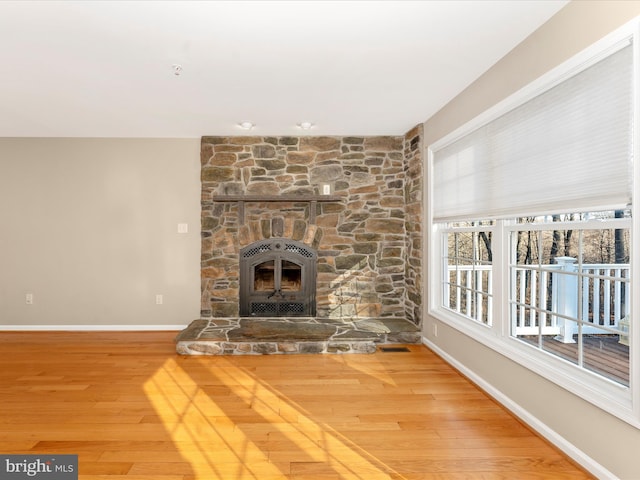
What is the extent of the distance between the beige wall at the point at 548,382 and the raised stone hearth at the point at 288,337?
1.02 metres

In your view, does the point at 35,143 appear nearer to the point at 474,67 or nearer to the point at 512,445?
the point at 474,67

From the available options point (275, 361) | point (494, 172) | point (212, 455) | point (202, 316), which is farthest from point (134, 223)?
point (494, 172)

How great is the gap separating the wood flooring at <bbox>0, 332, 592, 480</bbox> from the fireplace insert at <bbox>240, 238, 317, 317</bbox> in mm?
1112

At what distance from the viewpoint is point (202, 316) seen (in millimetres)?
5020

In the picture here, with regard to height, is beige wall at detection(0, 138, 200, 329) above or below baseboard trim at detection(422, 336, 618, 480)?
above

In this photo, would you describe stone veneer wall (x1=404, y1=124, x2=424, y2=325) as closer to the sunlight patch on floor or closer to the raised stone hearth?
the raised stone hearth

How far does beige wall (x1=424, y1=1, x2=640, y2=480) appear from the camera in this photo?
1.87 m

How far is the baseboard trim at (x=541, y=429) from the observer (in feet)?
6.59

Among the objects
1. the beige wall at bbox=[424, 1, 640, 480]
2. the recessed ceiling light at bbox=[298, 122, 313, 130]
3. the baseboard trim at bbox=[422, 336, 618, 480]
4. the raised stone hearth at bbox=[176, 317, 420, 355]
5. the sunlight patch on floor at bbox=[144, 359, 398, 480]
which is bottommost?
the sunlight patch on floor at bbox=[144, 359, 398, 480]

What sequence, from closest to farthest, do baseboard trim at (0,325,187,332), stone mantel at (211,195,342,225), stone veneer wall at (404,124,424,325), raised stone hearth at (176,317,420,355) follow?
raised stone hearth at (176,317,420,355) < stone veneer wall at (404,124,424,325) < stone mantel at (211,195,342,225) < baseboard trim at (0,325,187,332)

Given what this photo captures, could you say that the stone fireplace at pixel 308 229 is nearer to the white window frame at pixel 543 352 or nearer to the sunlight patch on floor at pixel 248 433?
the white window frame at pixel 543 352

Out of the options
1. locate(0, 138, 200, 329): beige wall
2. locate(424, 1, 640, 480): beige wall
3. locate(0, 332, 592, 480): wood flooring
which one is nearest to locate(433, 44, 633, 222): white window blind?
locate(424, 1, 640, 480): beige wall

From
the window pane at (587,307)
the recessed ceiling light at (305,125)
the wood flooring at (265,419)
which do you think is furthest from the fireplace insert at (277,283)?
the window pane at (587,307)

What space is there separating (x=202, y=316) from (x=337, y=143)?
2835 mm
